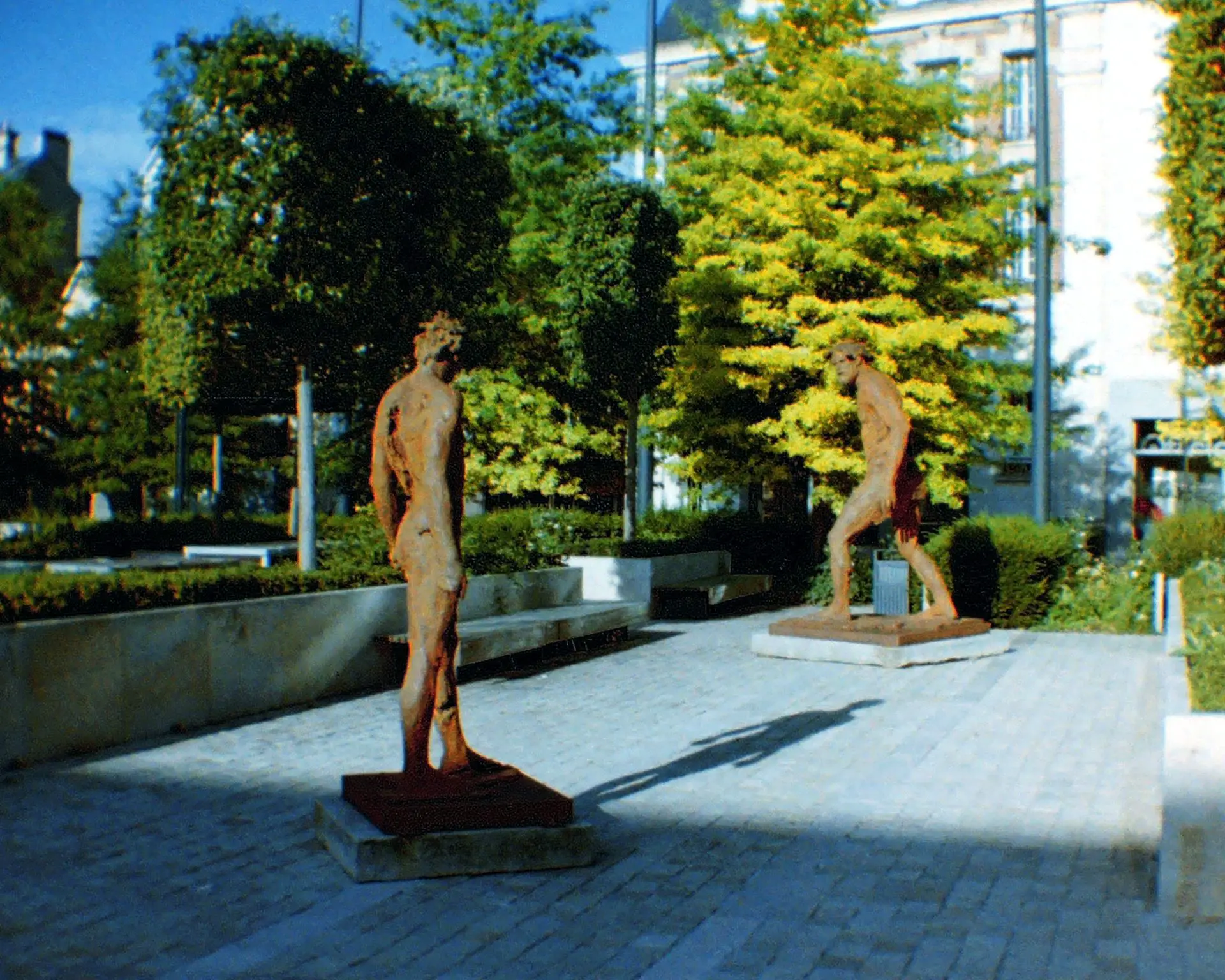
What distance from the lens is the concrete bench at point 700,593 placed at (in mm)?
14523

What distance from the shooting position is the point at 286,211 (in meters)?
9.23

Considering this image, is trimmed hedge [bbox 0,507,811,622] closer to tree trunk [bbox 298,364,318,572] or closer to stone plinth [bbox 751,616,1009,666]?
tree trunk [bbox 298,364,318,572]

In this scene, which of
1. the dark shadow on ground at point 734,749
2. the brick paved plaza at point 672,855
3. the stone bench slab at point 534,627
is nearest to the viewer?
the brick paved plaza at point 672,855

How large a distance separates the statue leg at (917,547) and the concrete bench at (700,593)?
3.51m

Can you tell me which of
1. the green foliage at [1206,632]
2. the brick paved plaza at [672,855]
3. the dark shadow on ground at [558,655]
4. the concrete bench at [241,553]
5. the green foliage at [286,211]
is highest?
the green foliage at [286,211]

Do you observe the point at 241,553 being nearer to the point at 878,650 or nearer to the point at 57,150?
the point at 878,650

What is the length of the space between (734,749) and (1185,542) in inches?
371

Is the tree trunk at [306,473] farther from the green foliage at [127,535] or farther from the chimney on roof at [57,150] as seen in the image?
the chimney on roof at [57,150]

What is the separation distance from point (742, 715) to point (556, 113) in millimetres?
15342

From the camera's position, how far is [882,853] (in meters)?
5.21

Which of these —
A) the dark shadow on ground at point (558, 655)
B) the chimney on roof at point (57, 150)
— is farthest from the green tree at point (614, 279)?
the chimney on roof at point (57, 150)

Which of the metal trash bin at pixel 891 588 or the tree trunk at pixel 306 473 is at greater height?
the tree trunk at pixel 306 473

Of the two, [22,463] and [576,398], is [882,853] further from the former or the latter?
[576,398]

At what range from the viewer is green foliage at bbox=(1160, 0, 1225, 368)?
30.1 feet
